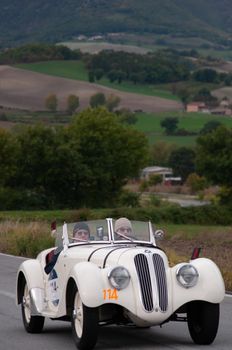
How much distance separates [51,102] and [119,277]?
497 feet

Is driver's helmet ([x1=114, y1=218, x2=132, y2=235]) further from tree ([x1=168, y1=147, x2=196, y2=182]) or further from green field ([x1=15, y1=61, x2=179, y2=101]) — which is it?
green field ([x1=15, y1=61, x2=179, y2=101])

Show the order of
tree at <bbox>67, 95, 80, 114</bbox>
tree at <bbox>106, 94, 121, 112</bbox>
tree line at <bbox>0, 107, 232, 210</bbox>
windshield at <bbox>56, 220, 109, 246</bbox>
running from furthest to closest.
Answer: tree at <bbox>67, 95, 80, 114</bbox>, tree at <bbox>106, 94, 121, 112</bbox>, tree line at <bbox>0, 107, 232, 210</bbox>, windshield at <bbox>56, 220, 109, 246</bbox>

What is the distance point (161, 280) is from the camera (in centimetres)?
1138

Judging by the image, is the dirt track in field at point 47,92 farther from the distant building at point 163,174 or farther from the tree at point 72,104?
the distant building at point 163,174

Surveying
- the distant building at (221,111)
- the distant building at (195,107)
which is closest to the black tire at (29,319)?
the distant building at (221,111)

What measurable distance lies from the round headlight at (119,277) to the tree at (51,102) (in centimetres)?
14977

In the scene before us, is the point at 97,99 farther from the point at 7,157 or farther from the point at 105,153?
the point at 7,157

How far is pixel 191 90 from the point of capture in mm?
197125

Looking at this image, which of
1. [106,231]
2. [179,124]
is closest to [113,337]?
[106,231]

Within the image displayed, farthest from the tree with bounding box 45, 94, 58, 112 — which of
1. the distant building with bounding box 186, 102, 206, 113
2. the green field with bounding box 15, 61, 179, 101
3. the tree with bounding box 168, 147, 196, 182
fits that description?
the tree with bounding box 168, 147, 196, 182

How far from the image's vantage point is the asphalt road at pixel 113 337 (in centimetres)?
1184

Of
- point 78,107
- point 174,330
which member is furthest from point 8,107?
point 174,330

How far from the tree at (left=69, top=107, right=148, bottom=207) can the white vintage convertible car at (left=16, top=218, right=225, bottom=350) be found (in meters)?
84.7

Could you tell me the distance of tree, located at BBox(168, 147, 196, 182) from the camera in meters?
142
